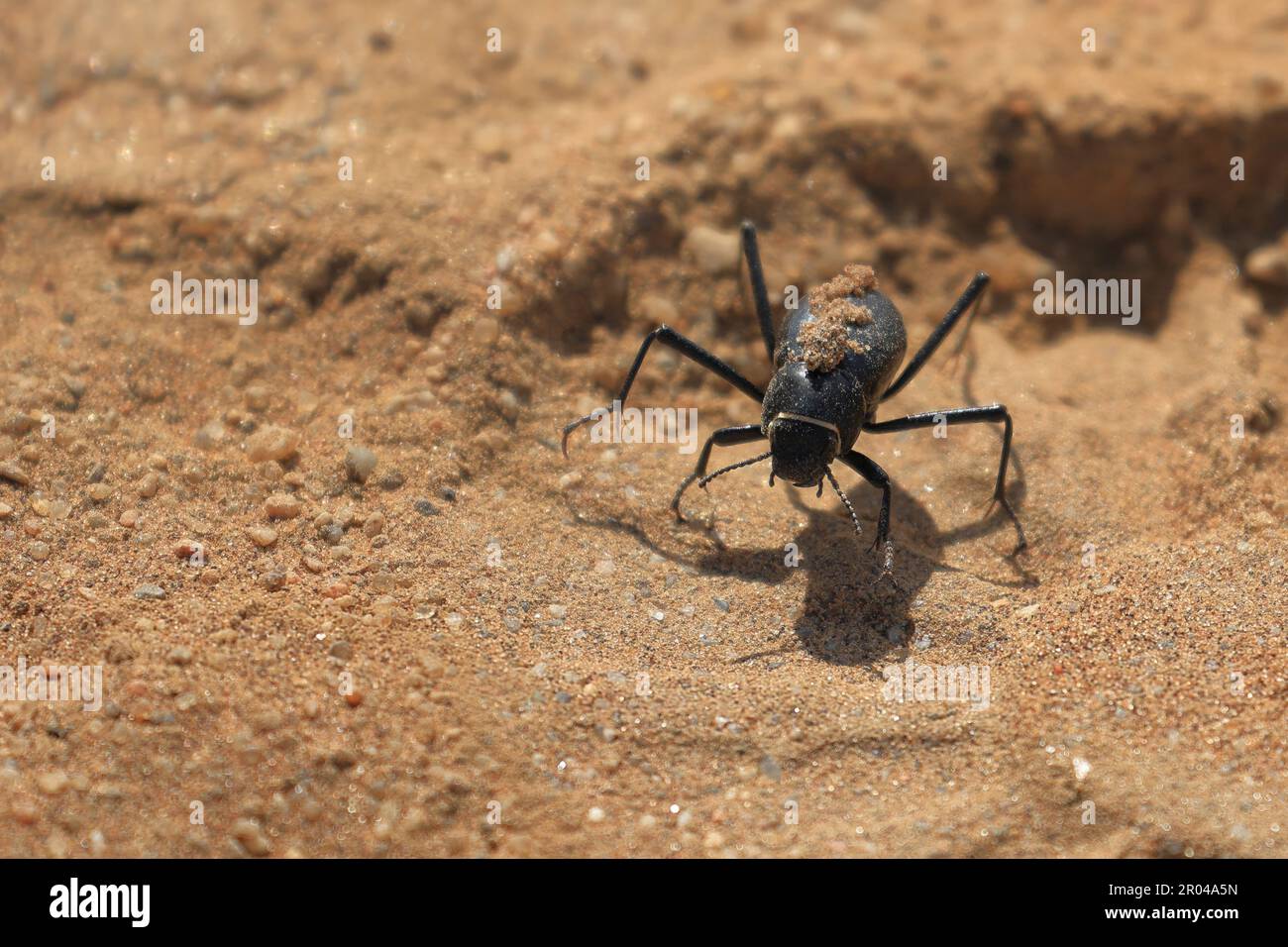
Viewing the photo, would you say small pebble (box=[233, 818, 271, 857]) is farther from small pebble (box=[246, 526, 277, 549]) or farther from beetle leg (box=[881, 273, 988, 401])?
beetle leg (box=[881, 273, 988, 401])

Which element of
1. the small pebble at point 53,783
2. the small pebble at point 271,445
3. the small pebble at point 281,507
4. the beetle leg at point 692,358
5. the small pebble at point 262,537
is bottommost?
the small pebble at point 53,783

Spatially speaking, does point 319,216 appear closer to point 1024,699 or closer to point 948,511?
point 948,511

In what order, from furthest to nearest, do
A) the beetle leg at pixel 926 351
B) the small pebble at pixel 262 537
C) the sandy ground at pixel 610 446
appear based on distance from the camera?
the beetle leg at pixel 926 351
the small pebble at pixel 262 537
the sandy ground at pixel 610 446

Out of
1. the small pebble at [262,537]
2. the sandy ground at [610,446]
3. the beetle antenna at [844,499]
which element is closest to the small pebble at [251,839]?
the sandy ground at [610,446]

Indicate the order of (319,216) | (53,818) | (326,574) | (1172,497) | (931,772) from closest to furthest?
1. (53,818)
2. (931,772)
3. (326,574)
4. (1172,497)
5. (319,216)

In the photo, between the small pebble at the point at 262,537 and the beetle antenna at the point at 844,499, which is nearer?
the small pebble at the point at 262,537

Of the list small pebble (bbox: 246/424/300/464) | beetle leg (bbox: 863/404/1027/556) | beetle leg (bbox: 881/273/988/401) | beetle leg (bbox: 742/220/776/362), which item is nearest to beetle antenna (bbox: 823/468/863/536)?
beetle leg (bbox: 863/404/1027/556)

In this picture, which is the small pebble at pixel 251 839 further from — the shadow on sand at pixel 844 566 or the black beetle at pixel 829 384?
the black beetle at pixel 829 384
